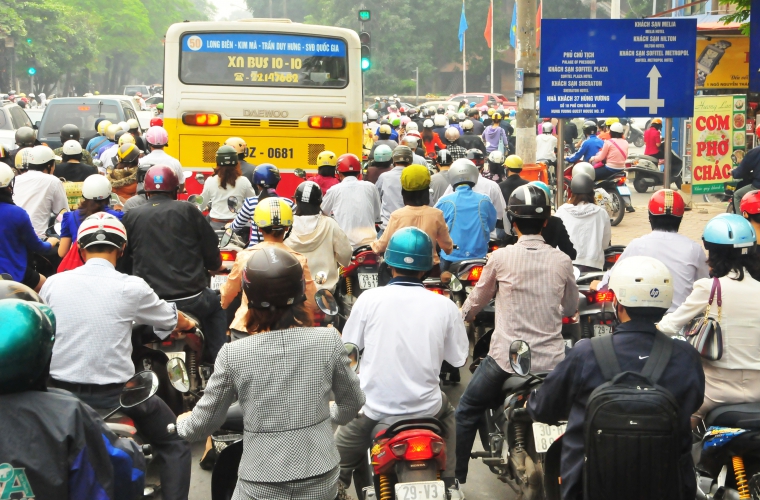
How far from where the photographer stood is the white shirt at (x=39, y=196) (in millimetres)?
9039

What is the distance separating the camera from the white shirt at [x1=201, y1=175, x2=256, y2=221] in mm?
9836

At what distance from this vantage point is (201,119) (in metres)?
13.2

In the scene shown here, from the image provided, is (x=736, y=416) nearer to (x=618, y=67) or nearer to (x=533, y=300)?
(x=533, y=300)

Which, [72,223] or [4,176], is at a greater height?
[4,176]

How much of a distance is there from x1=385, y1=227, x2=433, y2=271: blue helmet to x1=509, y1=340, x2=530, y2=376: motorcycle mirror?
57cm

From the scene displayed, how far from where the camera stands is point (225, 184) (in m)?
9.81

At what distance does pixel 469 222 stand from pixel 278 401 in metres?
5.19

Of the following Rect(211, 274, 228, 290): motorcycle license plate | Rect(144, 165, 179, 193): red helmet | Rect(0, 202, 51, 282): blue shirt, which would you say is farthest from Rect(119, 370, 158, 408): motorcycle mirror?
Rect(211, 274, 228, 290): motorcycle license plate

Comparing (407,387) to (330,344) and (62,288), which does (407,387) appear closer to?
(330,344)

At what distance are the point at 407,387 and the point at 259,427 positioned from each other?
1075 millimetres

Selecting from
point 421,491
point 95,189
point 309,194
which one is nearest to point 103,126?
point 309,194

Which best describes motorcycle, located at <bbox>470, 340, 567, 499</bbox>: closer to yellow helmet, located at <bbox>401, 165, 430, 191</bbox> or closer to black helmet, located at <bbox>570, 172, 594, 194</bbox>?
yellow helmet, located at <bbox>401, 165, 430, 191</bbox>

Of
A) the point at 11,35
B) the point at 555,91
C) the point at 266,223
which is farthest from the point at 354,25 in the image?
the point at 266,223

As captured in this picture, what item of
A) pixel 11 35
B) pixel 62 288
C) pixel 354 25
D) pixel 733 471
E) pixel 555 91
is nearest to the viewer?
pixel 733 471
